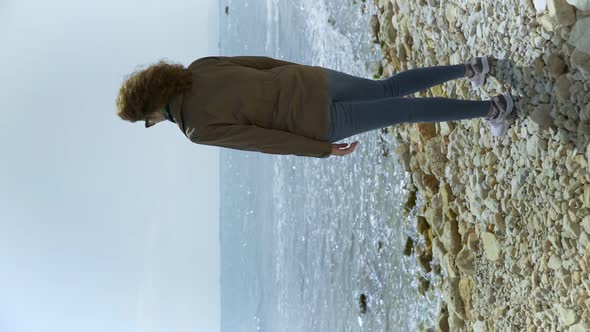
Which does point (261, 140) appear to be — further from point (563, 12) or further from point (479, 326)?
point (479, 326)

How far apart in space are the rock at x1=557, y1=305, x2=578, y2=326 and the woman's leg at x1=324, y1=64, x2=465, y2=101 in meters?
0.95

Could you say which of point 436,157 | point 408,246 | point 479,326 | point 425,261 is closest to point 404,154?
point 436,157

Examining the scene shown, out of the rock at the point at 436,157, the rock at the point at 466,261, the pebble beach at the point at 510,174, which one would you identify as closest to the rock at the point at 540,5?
the pebble beach at the point at 510,174

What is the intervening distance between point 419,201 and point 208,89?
1665mm

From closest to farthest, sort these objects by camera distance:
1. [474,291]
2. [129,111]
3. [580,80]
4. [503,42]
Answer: [580,80] → [129,111] → [503,42] → [474,291]

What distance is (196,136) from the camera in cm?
208

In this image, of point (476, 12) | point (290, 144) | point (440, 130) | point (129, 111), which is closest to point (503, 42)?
point (476, 12)

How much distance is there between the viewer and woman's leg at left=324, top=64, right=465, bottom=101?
2.18 meters

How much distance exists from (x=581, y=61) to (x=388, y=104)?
65cm

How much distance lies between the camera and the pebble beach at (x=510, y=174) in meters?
1.94

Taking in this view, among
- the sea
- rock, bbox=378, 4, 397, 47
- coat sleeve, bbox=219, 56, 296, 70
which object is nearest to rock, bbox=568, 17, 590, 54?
coat sleeve, bbox=219, 56, 296, 70

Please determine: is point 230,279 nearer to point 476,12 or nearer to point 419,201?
point 419,201

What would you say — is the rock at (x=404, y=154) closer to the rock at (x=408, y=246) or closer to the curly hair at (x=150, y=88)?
the rock at (x=408, y=246)

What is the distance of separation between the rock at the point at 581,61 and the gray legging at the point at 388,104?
37cm
